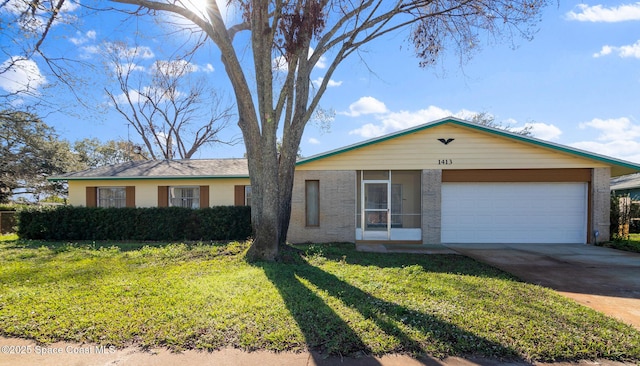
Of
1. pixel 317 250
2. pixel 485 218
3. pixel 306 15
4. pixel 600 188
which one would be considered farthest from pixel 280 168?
pixel 600 188

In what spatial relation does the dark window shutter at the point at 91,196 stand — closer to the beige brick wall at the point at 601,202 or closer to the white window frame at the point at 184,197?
the white window frame at the point at 184,197

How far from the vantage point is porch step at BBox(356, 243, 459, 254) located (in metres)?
9.80

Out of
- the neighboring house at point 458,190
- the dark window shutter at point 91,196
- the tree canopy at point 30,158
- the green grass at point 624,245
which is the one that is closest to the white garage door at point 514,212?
the neighboring house at point 458,190

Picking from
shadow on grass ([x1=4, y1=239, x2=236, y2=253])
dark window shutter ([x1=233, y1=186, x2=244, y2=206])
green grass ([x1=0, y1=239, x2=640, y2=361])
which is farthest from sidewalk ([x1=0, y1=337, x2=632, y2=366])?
dark window shutter ([x1=233, y1=186, x2=244, y2=206])

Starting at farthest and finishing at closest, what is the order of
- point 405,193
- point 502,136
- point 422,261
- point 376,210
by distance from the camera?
1. point 405,193
2. point 376,210
3. point 502,136
4. point 422,261

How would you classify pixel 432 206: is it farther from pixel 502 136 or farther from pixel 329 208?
pixel 329 208

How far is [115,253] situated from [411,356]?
28.9 feet

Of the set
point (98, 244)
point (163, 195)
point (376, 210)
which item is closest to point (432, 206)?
point (376, 210)

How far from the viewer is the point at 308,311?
167 inches

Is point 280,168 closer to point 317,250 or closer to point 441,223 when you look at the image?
point 317,250

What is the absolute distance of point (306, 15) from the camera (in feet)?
26.2

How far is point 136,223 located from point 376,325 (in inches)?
441

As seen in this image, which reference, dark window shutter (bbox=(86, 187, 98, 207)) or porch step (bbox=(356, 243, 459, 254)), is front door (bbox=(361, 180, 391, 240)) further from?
→ dark window shutter (bbox=(86, 187, 98, 207))

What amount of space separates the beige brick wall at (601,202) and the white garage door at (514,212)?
321 millimetres
